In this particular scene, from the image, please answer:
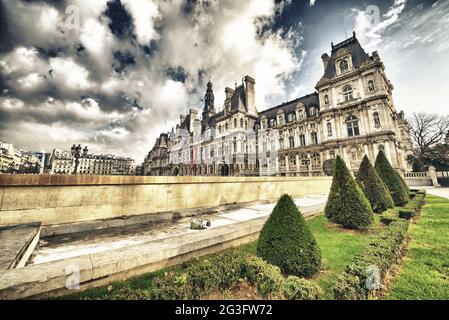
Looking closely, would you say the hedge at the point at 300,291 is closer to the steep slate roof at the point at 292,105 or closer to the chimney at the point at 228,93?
the steep slate roof at the point at 292,105

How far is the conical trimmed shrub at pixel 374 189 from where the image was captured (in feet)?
31.6

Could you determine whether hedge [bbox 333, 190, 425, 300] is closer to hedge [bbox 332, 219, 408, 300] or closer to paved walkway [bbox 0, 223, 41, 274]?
hedge [bbox 332, 219, 408, 300]

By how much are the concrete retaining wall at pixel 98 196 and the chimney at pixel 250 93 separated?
1375 inches

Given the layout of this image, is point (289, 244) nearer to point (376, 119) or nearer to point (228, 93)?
point (376, 119)

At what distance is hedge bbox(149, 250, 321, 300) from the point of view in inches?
95.3

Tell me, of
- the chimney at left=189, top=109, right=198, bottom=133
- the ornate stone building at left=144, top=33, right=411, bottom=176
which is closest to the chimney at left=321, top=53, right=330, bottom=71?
the ornate stone building at left=144, top=33, right=411, bottom=176

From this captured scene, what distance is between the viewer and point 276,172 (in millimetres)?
37219

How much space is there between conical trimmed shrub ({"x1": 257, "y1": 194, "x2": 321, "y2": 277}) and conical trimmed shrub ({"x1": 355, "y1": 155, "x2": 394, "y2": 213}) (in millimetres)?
8198

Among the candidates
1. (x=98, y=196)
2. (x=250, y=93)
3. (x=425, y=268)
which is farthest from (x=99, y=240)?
(x=250, y=93)

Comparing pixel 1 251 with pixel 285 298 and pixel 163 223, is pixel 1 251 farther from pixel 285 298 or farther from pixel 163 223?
pixel 285 298

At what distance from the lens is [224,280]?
2924 mm

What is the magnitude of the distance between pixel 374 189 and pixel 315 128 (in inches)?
1033
